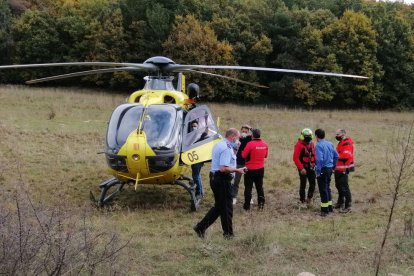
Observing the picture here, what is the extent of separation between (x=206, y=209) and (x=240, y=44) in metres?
34.8

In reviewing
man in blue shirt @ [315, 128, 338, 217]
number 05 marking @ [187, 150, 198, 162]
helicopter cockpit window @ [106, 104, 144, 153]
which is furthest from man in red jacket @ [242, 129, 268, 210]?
helicopter cockpit window @ [106, 104, 144, 153]

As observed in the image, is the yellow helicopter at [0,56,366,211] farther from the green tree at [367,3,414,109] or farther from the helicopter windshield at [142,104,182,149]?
the green tree at [367,3,414,109]

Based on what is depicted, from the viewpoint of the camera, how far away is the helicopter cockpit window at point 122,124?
9.81 m

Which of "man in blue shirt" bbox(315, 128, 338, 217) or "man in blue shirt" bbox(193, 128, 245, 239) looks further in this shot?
"man in blue shirt" bbox(315, 128, 338, 217)

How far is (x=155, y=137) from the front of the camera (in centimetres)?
980

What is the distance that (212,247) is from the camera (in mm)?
6809

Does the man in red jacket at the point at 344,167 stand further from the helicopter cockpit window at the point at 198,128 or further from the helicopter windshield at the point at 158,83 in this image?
the helicopter windshield at the point at 158,83

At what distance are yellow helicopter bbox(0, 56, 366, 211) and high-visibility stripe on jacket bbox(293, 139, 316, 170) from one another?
5.74 feet

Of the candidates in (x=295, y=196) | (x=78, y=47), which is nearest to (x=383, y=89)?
(x=78, y=47)

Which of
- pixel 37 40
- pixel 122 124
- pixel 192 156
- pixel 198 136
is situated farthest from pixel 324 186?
pixel 37 40

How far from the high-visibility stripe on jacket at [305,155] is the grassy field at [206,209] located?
947mm

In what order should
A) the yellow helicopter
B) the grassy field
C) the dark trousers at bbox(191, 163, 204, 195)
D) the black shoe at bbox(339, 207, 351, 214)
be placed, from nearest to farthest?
the grassy field → the yellow helicopter → the black shoe at bbox(339, 207, 351, 214) → the dark trousers at bbox(191, 163, 204, 195)

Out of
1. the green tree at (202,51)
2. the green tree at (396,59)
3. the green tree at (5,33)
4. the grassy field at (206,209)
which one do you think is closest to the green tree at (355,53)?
the green tree at (396,59)

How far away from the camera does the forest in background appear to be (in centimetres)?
4209
